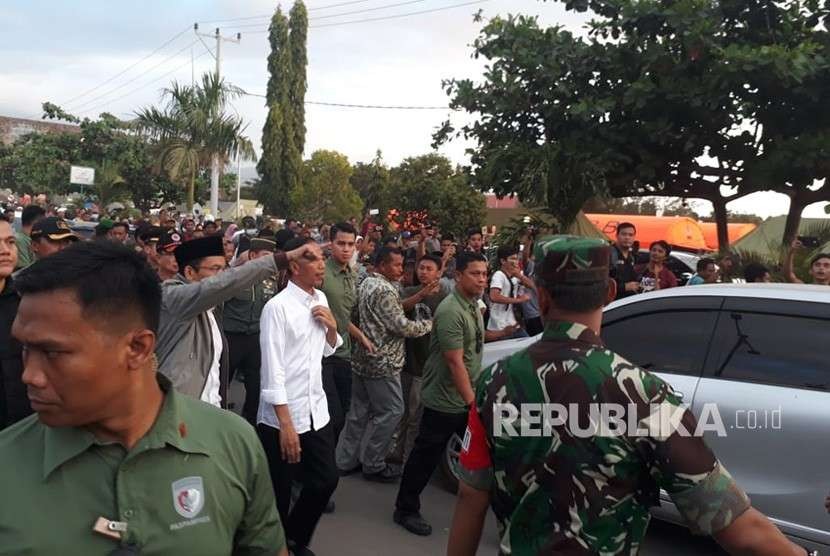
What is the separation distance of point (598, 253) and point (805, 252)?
7.48 metres

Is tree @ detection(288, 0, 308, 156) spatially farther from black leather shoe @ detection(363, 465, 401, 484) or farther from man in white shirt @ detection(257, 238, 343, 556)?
man in white shirt @ detection(257, 238, 343, 556)

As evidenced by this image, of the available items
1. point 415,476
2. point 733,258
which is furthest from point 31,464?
point 733,258

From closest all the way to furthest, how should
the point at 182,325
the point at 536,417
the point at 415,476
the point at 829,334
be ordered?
the point at 536,417 < the point at 182,325 < the point at 829,334 < the point at 415,476

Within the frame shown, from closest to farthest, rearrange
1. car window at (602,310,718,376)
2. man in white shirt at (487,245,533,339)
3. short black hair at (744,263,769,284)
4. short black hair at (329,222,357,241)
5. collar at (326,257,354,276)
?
car window at (602,310,718,376)
collar at (326,257,354,276)
short black hair at (329,222,357,241)
short black hair at (744,263,769,284)
man in white shirt at (487,245,533,339)

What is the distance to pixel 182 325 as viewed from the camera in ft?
10.6

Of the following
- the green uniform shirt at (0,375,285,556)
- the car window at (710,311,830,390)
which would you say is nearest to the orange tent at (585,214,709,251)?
the car window at (710,311,830,390)

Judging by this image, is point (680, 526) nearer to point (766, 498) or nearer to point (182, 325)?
point (766, 498)

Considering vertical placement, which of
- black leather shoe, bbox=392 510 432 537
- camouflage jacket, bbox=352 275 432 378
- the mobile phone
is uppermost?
the mobile phone

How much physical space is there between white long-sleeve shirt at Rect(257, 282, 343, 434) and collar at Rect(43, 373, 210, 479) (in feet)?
7.19

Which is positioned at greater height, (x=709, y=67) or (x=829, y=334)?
(x=709, y=67)

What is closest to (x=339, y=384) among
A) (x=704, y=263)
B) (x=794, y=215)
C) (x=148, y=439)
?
(x=148, y=439)

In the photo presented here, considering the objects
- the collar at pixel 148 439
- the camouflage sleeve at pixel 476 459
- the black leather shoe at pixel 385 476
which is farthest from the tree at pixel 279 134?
the collar at pixel 148 439

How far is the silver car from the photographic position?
11.9 feet

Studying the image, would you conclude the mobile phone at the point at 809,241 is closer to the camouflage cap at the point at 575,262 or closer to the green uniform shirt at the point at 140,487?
the camouflage cap at the point at 575,262
